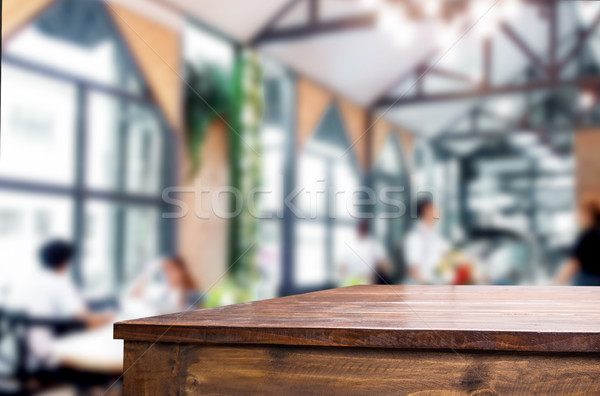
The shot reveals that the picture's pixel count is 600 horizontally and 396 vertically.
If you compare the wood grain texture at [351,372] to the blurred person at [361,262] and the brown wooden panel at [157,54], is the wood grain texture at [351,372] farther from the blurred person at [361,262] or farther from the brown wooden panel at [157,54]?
the blurred person at [361,262]

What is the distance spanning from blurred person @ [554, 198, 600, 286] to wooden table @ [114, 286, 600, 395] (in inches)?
64.0

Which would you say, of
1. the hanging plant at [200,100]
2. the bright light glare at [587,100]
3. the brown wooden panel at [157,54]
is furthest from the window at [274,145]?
the bright light glare at [587,100]

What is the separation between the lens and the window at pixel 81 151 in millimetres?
1871

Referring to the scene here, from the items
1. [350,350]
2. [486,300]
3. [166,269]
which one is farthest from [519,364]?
[166,269]

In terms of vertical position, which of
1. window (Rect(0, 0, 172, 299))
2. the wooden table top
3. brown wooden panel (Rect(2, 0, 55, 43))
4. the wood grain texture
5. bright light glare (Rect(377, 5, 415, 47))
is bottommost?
the wood grain texture

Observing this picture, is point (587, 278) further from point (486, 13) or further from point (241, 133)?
point (241, 133)

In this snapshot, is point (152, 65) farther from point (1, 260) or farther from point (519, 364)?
point (519, 364)

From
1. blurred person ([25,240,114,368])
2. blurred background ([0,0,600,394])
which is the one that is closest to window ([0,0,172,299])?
blurred background ([0,0,600,394])

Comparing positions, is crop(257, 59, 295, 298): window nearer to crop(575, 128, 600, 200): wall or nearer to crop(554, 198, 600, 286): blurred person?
crop(554, 198, 600, 286): blurred person

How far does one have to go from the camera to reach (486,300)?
30.7 inches

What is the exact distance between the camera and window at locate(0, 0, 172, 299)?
187cm

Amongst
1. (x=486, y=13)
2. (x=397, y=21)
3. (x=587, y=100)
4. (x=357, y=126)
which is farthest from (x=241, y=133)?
(x=587, y=100)

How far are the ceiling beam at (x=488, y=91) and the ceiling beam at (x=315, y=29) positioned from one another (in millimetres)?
1436

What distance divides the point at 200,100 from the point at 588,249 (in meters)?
2.18
